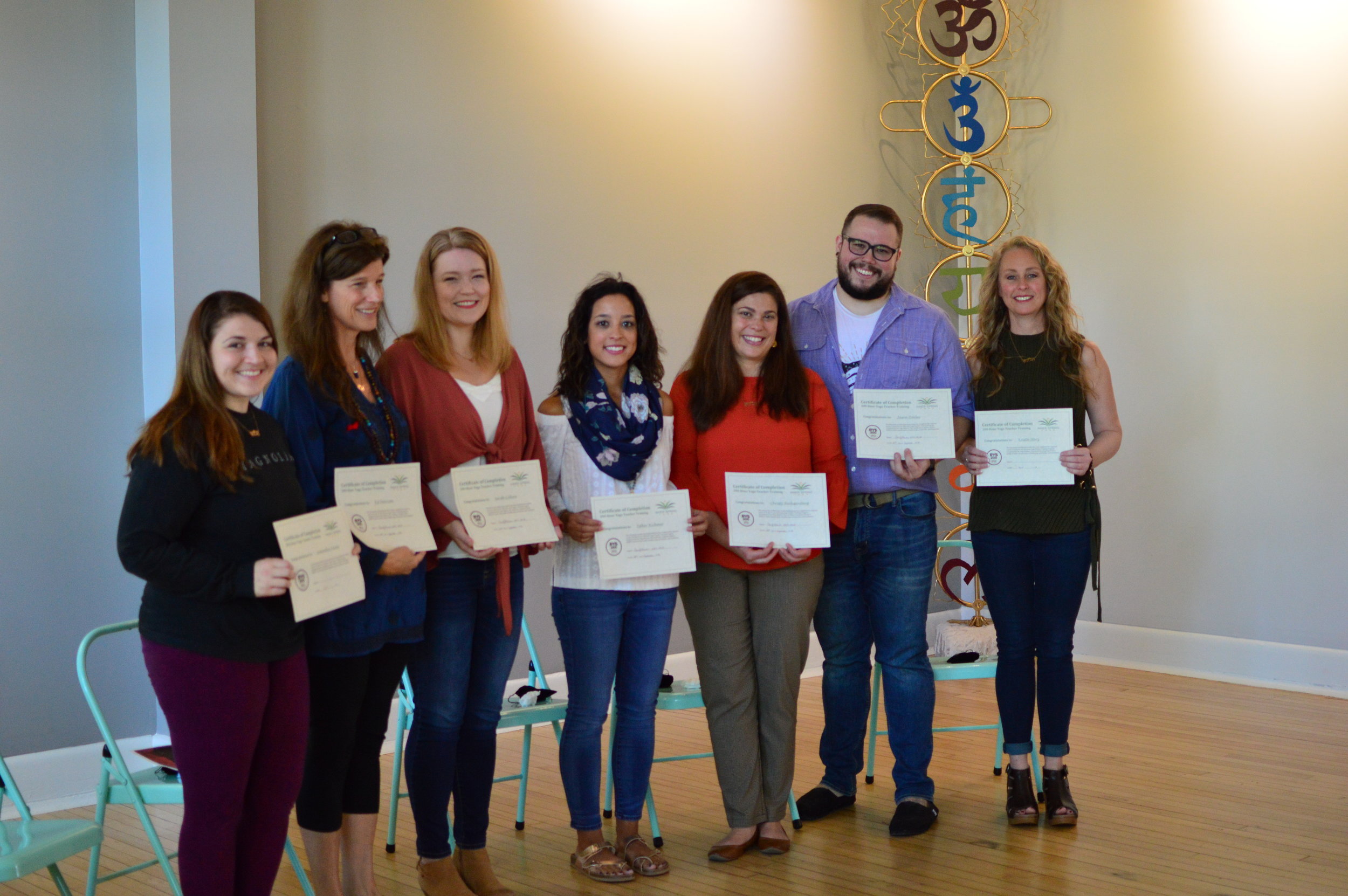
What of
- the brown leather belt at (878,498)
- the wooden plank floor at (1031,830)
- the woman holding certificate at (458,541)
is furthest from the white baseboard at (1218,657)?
the woman holding certificate at (458,541)

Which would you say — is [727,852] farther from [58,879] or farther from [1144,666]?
[1144,666]

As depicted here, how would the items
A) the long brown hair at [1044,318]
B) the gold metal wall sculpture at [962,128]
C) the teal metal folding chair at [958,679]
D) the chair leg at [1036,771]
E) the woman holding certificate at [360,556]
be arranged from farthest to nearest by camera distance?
the gold metal wall sculpture at [962,128] < the teal metal folding chair at [958,679] < the chair leg at [1036,771] < the long brown hair at [1044,318] < the woman holding certificate at [360,556]

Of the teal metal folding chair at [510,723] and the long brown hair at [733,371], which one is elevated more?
the long brown hair at [733,371]

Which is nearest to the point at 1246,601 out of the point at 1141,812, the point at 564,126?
the point at 1141,812

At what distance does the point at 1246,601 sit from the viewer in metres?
5.70

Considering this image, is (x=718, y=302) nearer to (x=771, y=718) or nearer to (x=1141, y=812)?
(x=771, y=718)

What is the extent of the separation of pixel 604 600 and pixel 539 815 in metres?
1.13

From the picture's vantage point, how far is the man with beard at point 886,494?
3494 millimetres

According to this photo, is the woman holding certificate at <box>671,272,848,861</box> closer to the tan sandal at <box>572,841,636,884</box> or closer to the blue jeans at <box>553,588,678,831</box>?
the blue jeans at <box>553,588,678,831</box>

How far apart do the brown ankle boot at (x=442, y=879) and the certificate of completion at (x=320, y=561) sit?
2.79ft

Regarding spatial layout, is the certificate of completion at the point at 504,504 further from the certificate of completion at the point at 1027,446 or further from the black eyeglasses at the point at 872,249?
the certificate of completion at the point at 1027,446

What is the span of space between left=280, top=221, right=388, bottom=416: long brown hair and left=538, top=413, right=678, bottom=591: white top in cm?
66

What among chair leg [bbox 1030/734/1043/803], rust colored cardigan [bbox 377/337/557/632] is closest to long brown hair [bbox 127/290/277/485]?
rust colored cardigan [bbox 377/337/557/632]

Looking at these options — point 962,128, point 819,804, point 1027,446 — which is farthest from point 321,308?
point 962,128
